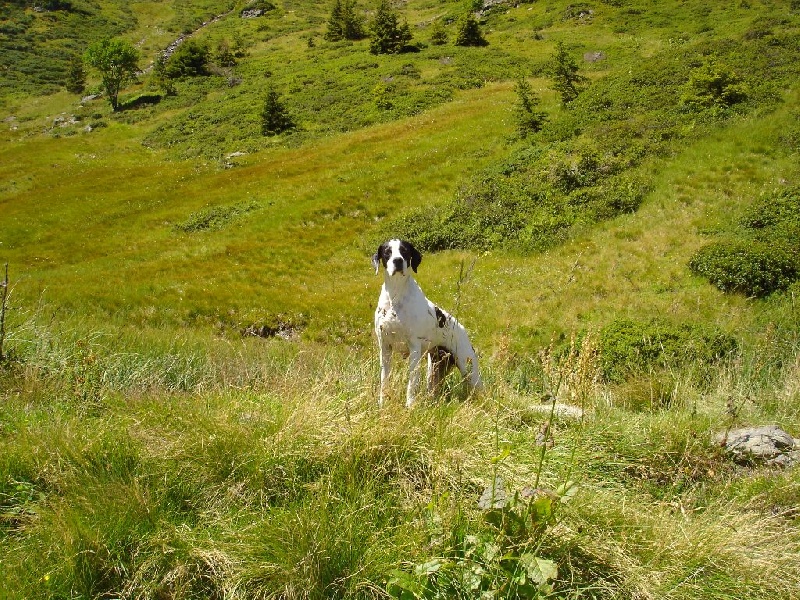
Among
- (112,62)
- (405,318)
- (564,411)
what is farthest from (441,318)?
(112,62)

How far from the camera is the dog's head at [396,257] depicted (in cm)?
640

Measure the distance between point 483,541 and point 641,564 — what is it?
103cm

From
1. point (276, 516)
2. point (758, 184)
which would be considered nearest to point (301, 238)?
point (758, 184)

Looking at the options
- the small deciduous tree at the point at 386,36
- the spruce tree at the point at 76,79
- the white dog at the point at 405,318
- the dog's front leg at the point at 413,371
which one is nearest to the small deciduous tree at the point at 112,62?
the spruce tree at the point at 76,79

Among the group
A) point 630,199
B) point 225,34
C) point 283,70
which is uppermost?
point 225,34

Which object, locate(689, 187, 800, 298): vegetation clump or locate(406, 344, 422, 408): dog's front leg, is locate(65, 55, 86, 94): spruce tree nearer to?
locate(689, 187, 800, 298): vegetation clump

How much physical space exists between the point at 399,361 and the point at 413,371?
3.64 feet

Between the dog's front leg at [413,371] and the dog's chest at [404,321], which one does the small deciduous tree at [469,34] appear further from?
the dog's front leg at [413,371]

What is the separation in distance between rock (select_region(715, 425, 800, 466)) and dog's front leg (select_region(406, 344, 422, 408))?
2853 mm

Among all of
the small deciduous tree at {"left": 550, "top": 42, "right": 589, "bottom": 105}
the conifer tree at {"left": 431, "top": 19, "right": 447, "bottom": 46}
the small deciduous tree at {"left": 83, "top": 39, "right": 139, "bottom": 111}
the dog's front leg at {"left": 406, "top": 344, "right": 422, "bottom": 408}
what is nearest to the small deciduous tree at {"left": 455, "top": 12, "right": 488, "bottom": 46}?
the conifer tree at {"left": 431, "top": 19, "right": 447, "bottom": 46}

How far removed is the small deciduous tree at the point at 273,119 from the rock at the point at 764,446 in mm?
45000

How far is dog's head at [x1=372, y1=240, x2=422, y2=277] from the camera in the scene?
6398 millimetres

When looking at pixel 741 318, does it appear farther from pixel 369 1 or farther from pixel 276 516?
pixel 369 1

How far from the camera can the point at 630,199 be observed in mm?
18516
